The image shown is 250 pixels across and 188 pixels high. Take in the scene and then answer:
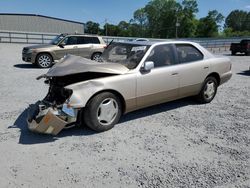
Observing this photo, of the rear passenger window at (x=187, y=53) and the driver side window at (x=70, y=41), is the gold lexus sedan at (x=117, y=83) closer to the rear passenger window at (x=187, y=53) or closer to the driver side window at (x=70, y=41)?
the rear passenger window at (x=187, y=53)

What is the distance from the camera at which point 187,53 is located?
18.2 ft

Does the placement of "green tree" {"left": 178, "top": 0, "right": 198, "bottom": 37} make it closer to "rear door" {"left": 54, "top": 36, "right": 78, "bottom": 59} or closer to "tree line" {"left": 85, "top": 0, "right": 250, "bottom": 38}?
"tree line" {"left": 85, "top": 0, "right": 250, "bottom": 38}

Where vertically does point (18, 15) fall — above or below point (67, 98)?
above

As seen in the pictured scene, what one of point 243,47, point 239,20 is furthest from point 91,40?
point 239,20

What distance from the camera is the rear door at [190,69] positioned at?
533cm

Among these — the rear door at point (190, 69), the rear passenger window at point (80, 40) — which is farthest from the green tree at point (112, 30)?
the rear door at point (190, 69)

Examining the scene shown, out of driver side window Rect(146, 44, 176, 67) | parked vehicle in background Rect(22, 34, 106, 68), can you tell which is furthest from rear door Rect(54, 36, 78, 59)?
driver side window Rect(146, 44, 176, 67)

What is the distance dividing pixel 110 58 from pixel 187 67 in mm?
1739

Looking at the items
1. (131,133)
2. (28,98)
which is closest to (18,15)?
(28,98)

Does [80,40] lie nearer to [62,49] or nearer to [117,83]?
[62,49]

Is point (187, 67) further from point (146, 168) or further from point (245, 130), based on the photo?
point (146, 168)

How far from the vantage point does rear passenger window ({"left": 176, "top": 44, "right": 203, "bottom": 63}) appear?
5371mm

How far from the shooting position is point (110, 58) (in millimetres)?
5336

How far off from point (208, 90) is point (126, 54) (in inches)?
94.2
